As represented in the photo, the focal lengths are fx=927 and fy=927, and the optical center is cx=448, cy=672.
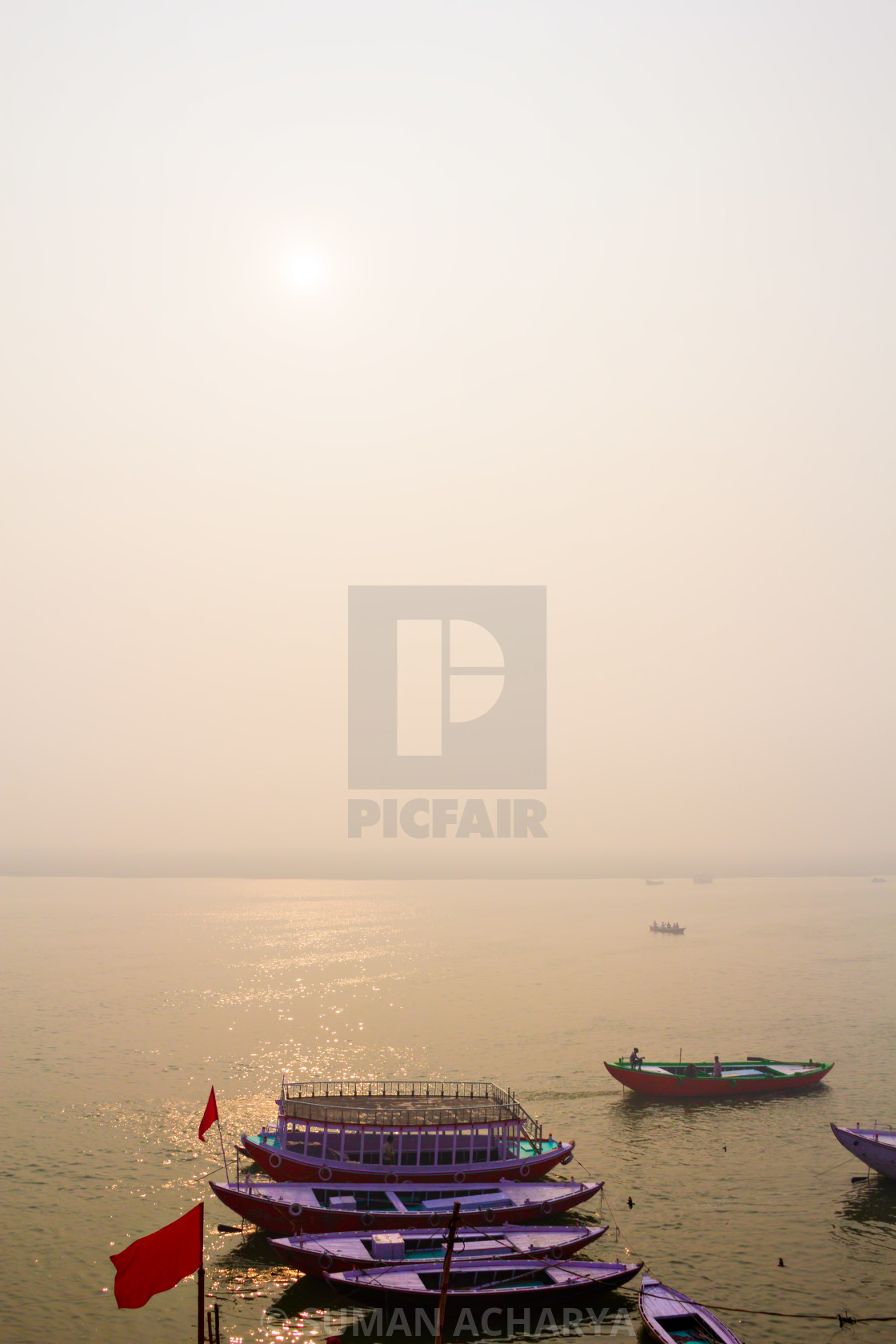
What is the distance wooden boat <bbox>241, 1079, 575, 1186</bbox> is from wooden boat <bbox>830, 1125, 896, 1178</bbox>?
17473 mm

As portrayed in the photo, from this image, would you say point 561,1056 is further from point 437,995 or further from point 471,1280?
point 471,1280

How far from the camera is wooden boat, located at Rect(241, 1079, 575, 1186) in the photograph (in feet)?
161

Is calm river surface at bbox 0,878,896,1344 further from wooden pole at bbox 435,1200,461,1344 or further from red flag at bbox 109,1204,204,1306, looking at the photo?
red flag at bbox 109,1204,204,1306

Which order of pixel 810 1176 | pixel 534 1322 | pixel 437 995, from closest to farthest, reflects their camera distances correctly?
pixel 534 1322, pixel 810 1176, pixel 437 995

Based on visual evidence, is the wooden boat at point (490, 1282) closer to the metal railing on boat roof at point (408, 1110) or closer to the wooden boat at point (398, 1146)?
the wooden boat at point (398, 1146)

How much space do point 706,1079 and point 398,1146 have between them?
34.5 m

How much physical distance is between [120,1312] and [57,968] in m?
123

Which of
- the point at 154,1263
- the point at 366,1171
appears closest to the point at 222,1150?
the point at 366,1171

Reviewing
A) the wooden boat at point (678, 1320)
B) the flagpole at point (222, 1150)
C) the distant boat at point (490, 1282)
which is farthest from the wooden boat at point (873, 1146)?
the flagpole at point (222, 1150)

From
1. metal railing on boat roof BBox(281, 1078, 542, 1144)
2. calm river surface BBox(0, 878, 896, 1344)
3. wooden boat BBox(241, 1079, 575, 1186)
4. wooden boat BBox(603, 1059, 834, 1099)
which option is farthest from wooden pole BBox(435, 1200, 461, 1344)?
wooden boat BBox(603, 1059, 834, 1099)

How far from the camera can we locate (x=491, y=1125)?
51.2 metres

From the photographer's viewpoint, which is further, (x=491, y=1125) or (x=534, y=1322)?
(x=491, y=1125)

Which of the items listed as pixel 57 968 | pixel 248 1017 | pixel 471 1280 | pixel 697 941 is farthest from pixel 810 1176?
pixel 697 941

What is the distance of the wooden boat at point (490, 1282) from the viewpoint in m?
39.0
